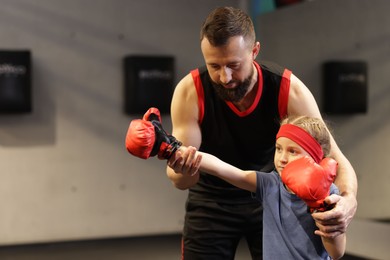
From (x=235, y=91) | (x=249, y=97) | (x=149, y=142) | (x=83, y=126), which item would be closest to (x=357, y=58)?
(x=83, y=126)

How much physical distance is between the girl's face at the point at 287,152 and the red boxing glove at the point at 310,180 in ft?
0.26

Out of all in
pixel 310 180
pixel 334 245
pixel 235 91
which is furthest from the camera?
pixel 235 91

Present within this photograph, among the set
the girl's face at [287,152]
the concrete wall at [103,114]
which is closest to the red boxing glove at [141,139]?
the girl's face at [287,152]

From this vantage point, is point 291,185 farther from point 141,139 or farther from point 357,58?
point 357,58

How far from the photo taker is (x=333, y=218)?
1942 millimetres

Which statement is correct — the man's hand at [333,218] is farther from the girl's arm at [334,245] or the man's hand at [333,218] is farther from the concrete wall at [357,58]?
the concrete wall at [357,58]

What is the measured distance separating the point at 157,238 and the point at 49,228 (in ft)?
3.01

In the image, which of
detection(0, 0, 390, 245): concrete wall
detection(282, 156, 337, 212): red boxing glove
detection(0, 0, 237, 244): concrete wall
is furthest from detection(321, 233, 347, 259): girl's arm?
detection(0, 0, 237, 244): concrete wall

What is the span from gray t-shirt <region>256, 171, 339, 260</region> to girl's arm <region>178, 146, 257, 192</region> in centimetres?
4

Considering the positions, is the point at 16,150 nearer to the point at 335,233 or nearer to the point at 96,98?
the point at 96,98

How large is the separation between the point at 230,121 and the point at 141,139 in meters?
0.52

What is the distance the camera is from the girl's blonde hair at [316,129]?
6.91 ft

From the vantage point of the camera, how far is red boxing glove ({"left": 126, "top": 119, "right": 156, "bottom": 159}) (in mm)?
2041

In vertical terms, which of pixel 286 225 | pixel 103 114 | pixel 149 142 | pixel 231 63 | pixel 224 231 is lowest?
pixel 224 231
